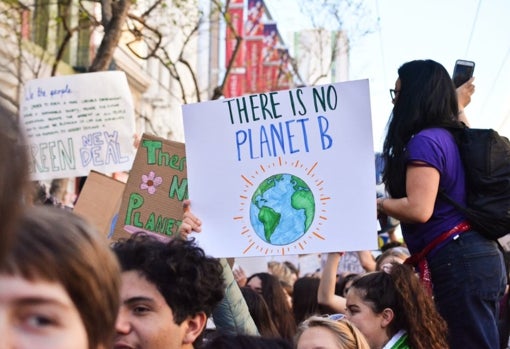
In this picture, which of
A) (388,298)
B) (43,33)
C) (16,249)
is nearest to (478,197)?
(388,298)

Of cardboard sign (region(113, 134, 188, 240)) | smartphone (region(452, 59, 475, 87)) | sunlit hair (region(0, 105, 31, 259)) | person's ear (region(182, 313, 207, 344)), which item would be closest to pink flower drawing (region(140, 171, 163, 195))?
cardboard sign (region(113, 134, 188, 240))

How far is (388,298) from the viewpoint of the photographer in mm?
4070

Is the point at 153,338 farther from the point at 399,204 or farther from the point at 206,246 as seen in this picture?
the point at 399,204

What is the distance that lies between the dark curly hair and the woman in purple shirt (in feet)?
3.21

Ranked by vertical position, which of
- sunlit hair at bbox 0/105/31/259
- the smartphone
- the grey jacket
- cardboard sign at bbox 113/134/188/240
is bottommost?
the grey jacket

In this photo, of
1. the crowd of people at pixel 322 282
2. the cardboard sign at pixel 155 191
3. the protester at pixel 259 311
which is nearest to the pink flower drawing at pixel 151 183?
the cardboard sign at pixel 155 191

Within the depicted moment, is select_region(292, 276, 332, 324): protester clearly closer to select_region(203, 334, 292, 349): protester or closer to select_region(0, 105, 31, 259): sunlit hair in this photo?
select_region(203, 334, 292, 349): protester

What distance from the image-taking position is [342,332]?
3.40 metres

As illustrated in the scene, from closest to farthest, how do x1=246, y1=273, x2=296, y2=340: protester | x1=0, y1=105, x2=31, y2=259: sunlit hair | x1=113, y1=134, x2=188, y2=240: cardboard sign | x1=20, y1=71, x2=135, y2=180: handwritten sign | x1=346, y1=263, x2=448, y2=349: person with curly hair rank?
x1=0, y1=105, x2=31, y2=259: sunlit hair, x1=346, y1=263, x2=448, y2=349: person with curly hair, x1=113, y1=134, x2=188, y2=240: cardboard sign, x1=20, y1=71, x2=135, y2=180: handwritten sign, x1=246, y1=273, x2=296, y2=340: protester

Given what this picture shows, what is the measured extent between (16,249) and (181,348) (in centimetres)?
168

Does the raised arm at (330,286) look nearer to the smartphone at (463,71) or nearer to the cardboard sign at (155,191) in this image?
the cardboard sign at (155,191)

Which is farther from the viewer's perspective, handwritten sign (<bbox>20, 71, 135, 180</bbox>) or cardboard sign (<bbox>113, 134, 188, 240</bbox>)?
handwritten sign (<bbox>20, 71, 135, 180</bbox>)

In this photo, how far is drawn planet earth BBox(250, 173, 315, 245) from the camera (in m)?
3.61

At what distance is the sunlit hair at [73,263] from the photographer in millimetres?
1115
